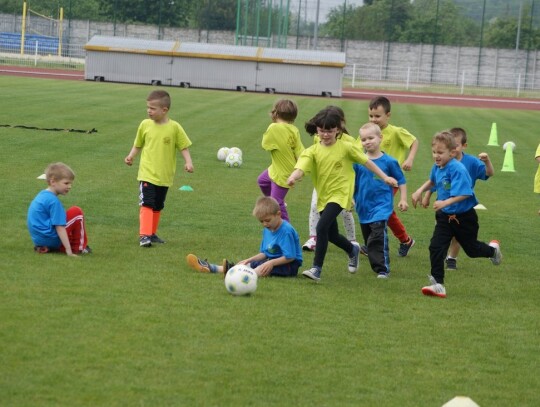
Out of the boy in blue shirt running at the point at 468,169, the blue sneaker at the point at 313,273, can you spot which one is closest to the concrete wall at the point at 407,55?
the boy in blue shirt running at the point at 468,169

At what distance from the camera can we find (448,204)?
29.7 ft

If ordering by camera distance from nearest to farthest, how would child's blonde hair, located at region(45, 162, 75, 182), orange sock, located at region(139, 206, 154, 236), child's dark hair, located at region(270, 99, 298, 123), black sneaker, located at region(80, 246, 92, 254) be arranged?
1. child's blonde hair, located at region(45, 162, 75, 182)
2. black sneaker, located at region(80, 246, 92, 254)
3. orange sock, located at region(139, 206, 154, 236)
4. child's dark hair, located at region(270, 99, 298, 123)

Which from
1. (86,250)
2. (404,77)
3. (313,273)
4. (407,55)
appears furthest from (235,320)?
(407,55)

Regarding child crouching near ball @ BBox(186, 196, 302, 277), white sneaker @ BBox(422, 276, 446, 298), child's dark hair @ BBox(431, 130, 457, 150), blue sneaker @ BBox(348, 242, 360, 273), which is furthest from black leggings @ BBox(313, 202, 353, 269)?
child's dark hair @ BBox(431, 130, 457, 150)

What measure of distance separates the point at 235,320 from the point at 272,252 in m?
1.98

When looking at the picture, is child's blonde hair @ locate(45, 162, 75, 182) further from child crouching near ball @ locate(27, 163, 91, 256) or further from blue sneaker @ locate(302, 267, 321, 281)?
blue sneaker @ locate(302, 267, 321, 281)

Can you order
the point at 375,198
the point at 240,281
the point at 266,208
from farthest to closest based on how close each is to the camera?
the point at 375,198
the point at 266,208
the point at 240,281

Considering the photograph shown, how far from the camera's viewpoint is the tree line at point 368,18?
215 ft

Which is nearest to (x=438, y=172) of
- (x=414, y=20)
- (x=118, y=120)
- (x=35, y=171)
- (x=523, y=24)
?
(x=35, y=171)

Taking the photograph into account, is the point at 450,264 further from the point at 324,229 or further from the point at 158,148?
the point at 158,148

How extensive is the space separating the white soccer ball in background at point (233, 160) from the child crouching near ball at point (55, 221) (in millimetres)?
8201

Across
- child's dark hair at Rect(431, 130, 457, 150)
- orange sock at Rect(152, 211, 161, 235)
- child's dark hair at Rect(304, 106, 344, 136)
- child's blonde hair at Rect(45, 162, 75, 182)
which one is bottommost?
orange sock at Rect(152, 211, 161, 235)

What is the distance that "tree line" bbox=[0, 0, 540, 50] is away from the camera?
65.4 m

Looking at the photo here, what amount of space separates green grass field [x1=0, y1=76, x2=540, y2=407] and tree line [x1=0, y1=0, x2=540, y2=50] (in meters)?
51.8
